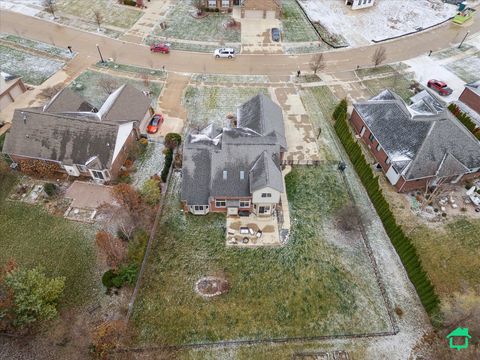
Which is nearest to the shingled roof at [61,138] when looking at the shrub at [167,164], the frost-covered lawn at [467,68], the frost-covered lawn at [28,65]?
the shrub at [167,164]

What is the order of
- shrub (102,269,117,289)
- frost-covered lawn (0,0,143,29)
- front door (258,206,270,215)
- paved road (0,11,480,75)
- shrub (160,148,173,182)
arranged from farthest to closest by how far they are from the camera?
frost-covered lawn (0,0,143,29) → paved road (0,11,480,75) → shrub (160,148,173,182) → front door (258,206,270,215) → shrub (102,269,117,289)

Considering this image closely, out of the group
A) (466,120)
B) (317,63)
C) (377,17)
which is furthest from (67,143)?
(377,17)

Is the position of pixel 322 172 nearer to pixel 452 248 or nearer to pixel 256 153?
pixel 256 153

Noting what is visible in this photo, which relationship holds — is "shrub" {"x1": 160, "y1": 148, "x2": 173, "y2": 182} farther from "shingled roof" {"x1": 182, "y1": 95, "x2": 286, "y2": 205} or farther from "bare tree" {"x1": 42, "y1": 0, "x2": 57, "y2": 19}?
"bare tree" {"x1": 42, "y1": 0, "x2": 57, "y2": 19}

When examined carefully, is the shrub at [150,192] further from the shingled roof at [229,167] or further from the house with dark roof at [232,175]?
the shingled roof at [229,167]

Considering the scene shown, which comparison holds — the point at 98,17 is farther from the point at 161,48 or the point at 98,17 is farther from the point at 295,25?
the point at 295,25

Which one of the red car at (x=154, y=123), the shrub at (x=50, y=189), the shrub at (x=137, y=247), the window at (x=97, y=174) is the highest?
the red car at (x=154, y=123)

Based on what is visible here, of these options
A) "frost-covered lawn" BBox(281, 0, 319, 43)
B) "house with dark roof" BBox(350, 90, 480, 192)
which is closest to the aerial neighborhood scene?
"house with dark roof" BBox(350, 90, 480, 192)
